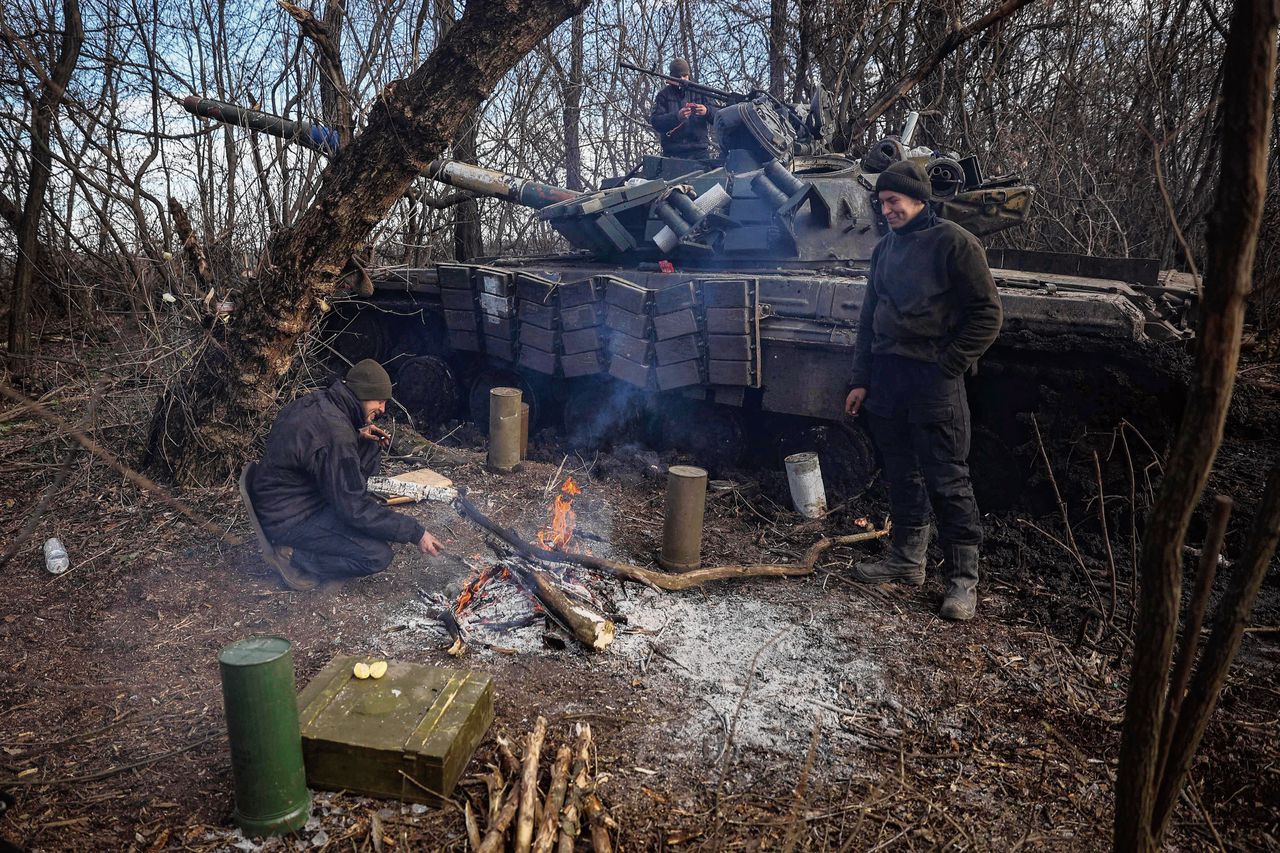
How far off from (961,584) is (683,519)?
1.66 m

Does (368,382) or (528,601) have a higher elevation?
(368,382)

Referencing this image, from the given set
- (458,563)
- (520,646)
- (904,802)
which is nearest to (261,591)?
(458,563)

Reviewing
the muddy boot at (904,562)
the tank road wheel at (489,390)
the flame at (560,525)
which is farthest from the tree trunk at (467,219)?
the muddy boot at (904,562)

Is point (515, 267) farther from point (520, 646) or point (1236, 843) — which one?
point (1236, 843)

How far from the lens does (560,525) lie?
18.8 feet

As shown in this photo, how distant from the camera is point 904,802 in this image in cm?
317

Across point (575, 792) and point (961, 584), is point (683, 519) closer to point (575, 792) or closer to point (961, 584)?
point (961, 584)

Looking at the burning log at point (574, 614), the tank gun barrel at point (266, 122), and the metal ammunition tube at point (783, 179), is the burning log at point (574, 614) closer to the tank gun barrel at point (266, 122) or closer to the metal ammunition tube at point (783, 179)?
the metal ammunition tube at point (783, 179)

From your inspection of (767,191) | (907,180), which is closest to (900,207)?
(907,180)

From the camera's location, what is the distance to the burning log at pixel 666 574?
5027 millimetres

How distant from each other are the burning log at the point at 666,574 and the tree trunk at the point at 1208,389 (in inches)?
134

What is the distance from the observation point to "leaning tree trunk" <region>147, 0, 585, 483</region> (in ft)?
17.1

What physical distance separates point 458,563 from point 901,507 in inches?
109

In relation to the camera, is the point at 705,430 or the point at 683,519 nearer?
the point at 683,519
